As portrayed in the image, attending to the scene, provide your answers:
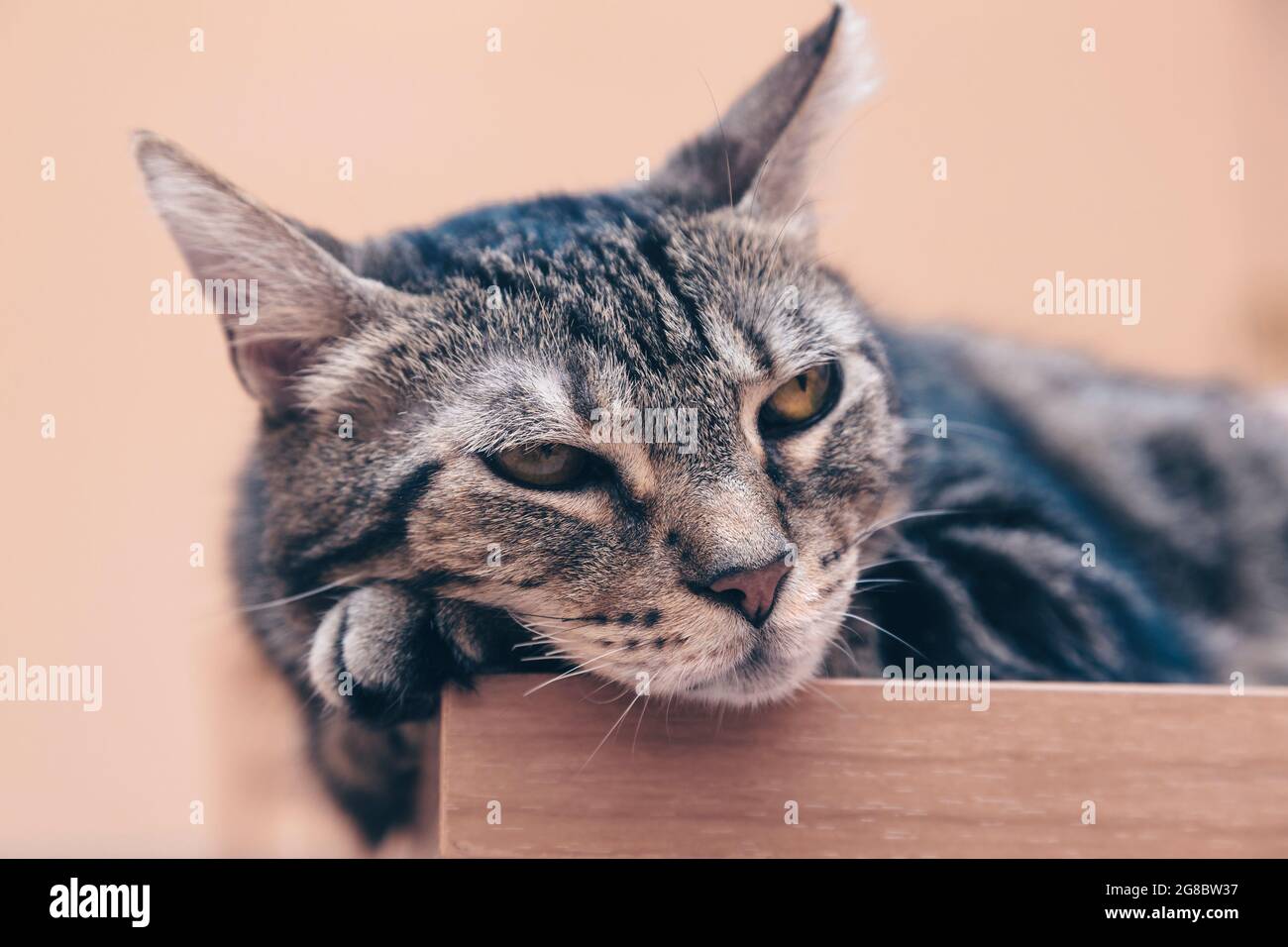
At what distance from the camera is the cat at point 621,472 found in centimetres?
83

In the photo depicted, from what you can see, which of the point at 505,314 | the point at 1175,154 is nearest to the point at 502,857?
the point at 505,314

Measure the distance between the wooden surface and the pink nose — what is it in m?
0.08

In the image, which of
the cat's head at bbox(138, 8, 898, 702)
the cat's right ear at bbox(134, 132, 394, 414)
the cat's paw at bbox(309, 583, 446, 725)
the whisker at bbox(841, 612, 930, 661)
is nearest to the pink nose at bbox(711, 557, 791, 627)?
the cat's head at bbox(138, 8, 898, 702)

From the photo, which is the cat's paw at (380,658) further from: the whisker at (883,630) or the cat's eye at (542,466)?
the whisker at (883,630)

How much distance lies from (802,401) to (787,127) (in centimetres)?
31

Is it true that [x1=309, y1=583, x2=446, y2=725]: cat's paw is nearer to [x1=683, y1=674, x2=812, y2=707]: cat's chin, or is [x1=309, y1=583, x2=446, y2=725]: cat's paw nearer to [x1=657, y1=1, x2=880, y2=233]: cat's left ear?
[x1=683, y1=674, x2=812, y2=707]: cat's chin

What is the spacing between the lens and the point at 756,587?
804 millimetres

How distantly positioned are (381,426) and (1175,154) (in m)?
2.45

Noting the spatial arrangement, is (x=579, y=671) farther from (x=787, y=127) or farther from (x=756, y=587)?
(x=787, y=127)

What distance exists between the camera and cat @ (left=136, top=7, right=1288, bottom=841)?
83 cm

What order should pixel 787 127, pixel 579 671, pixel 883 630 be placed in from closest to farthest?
pixel 579 671 < pixel 883 630 < pixel 787 127

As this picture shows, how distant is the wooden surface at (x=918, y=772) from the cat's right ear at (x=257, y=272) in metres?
0.39

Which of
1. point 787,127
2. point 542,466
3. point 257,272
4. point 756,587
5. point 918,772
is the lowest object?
point 918,772

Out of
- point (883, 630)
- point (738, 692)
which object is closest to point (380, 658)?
point (738, 692)
